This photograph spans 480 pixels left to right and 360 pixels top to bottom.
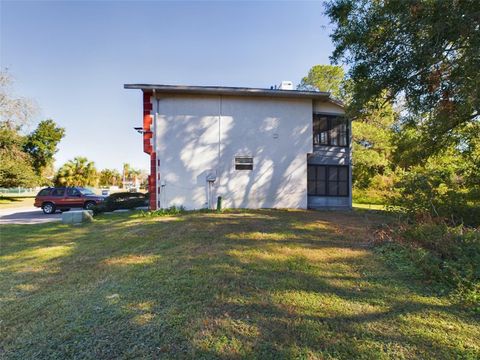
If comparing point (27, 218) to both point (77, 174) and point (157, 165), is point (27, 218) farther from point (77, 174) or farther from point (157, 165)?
point (77, 174)

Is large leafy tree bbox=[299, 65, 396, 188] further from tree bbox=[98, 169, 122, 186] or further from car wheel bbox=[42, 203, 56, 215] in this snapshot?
tree bbox=[98, 169, 122, 186]

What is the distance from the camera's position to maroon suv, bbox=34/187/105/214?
16.0 meters

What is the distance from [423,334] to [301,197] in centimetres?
1092

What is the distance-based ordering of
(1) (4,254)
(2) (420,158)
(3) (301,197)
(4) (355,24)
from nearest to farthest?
(1) (4,254) → (4) (355,24) → (2) (420,158) → (3) (301,197)

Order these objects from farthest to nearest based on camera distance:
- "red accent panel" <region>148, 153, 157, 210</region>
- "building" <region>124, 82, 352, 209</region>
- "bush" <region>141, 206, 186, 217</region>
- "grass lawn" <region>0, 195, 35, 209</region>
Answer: "grass lawn" <region>0, 195, 35, 209</region>
"red accent panel" <region>148, 153, 157, 210</region>
"building" <region>124, 82, 352, 209</region>
"bush" <region>141, 206, 186, 217</region>

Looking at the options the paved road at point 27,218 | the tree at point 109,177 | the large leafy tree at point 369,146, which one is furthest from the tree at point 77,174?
the large leafy tree at point 369,146

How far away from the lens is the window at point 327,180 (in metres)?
14.3

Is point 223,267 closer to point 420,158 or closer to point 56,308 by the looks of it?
point 56,308

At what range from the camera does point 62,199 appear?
1625 centimetres

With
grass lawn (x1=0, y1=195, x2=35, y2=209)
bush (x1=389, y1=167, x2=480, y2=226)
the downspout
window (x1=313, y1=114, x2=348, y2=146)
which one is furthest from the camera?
grass lawn (x1=0, y1=195, x2=35, y2=209)

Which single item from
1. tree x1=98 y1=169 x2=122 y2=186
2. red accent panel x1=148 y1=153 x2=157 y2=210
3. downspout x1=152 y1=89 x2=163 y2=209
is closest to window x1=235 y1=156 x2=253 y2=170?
downspout x1=152 y1=89 x2=163 y2=209

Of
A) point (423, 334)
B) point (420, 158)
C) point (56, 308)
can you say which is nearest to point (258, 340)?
point (423, 334)

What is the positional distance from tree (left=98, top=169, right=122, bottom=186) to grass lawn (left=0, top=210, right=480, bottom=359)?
50889 millimetres

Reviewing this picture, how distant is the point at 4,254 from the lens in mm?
6539
